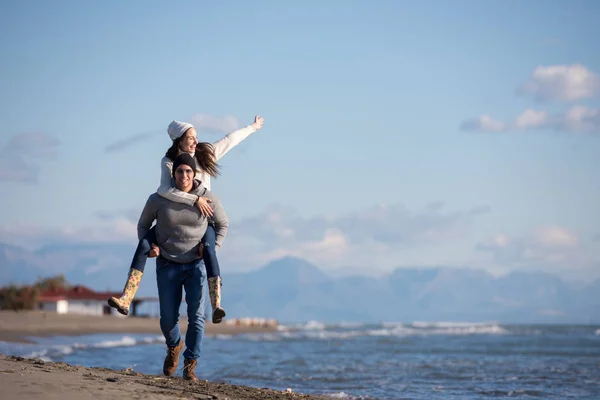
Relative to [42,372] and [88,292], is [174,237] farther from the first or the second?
[88,292]

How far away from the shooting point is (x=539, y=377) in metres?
18.4

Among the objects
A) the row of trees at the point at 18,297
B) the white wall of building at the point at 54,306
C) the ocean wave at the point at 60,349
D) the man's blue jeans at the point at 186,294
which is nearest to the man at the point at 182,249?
the man's blue jeans at the point at 186,294

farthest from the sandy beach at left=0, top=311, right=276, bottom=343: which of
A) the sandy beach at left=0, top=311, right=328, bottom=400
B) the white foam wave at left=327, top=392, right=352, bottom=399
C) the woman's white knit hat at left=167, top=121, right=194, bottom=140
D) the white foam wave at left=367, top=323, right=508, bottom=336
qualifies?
the white foam wave at left=367, top=323, right=508, bottom=336

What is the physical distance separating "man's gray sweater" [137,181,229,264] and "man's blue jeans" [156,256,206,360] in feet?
0.31

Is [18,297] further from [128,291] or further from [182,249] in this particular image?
[182,249]

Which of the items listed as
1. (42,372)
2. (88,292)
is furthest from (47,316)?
(42,372)

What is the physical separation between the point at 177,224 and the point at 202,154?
66 cm

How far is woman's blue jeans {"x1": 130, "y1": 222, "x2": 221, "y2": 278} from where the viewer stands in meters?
7.63

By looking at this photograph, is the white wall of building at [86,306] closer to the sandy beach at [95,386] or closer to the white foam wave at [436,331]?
the white foam wave at [436,331]

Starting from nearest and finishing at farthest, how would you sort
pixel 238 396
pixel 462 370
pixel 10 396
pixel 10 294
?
1. pixel 10 396
2. pixel 238 396
3. pixel 462 370
4. pixel 10 294

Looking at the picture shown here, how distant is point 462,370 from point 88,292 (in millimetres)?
50888

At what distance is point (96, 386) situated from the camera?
684 centimetres

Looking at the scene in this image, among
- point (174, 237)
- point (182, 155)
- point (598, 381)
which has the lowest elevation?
point (598, 381)

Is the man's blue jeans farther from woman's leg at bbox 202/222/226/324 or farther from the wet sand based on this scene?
the wet sand
